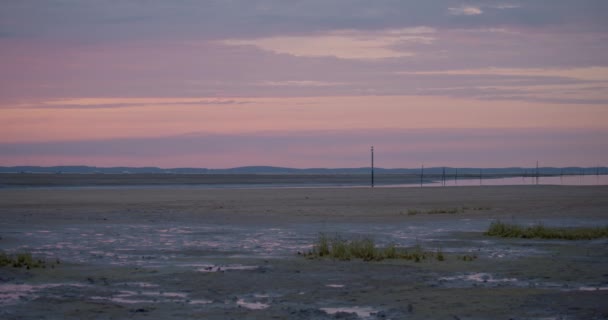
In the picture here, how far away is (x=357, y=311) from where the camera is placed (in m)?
11.1

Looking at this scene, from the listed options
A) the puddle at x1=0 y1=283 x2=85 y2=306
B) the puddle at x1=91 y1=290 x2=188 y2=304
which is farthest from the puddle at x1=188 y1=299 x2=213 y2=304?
the puddle at x1=0 y1=283 x2=85 y2=306

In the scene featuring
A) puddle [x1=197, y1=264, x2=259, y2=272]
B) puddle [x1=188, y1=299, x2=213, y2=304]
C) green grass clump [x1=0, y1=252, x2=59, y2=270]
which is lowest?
puddle [x1=188, y1=299, x2=213, y2=304]

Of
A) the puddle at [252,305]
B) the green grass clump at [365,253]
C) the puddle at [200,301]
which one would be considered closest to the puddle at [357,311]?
the puddle at [252,305]

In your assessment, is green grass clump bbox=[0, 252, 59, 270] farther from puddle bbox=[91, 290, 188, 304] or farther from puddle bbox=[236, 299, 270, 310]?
puddle bbox=[236, 299, 270, 310]

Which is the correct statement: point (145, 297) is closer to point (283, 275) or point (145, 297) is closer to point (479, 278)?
point (283, 275)

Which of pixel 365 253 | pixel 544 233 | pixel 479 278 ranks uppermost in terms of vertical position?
pixel 544 233

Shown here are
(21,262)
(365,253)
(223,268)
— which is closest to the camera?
(21,262)

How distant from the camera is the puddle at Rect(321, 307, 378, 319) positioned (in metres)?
10.8

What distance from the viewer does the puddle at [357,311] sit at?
35.5 feet

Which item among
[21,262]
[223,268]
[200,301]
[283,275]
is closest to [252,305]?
[200,301]

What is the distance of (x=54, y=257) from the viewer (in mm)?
17328

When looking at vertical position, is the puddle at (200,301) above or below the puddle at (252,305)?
above

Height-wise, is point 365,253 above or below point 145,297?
above

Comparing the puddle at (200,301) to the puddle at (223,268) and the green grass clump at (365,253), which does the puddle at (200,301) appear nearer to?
the puddle at (223,268)
